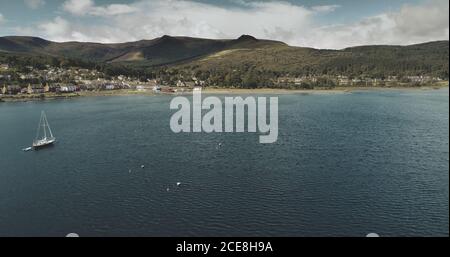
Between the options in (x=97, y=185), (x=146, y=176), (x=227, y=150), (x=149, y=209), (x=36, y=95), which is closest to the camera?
(x=149, y=209)

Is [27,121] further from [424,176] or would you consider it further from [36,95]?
[424,176]
